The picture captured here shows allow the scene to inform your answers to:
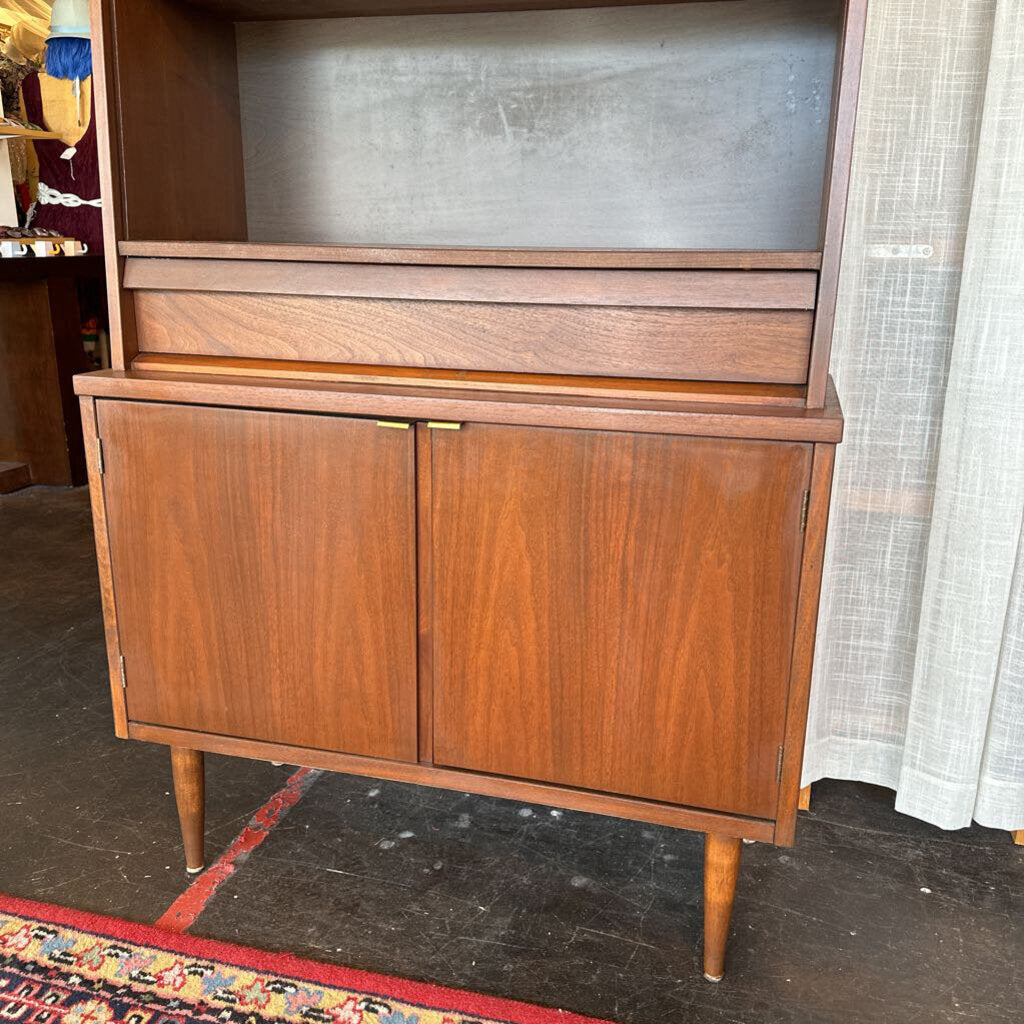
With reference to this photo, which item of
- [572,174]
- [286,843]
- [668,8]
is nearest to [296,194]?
[572,174]

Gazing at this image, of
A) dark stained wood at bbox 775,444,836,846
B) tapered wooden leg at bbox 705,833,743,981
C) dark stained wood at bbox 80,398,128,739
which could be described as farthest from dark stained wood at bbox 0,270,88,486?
dark stained wood at bbox 775,444,836,846

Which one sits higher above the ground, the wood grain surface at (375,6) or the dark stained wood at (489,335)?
the wood grain surface at (375,6)

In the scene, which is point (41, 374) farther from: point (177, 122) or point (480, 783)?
point (480, 783)

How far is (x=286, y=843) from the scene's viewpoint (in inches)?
68.7

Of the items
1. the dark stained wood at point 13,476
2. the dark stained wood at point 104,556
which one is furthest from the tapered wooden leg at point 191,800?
the dark stained wood at point 13,476

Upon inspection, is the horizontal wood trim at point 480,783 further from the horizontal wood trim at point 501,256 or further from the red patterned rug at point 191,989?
the horizontal wood trim at point 501,256

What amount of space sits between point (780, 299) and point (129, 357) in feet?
3.11

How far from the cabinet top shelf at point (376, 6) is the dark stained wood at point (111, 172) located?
0.29 metres

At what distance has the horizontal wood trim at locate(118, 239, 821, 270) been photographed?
117 centimetres

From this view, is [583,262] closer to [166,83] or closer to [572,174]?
[572,174]

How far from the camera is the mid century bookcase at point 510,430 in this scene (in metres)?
1.20

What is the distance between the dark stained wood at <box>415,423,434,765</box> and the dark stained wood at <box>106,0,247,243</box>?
58cm

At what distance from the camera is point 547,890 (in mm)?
1620

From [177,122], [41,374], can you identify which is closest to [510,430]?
[177,122]
